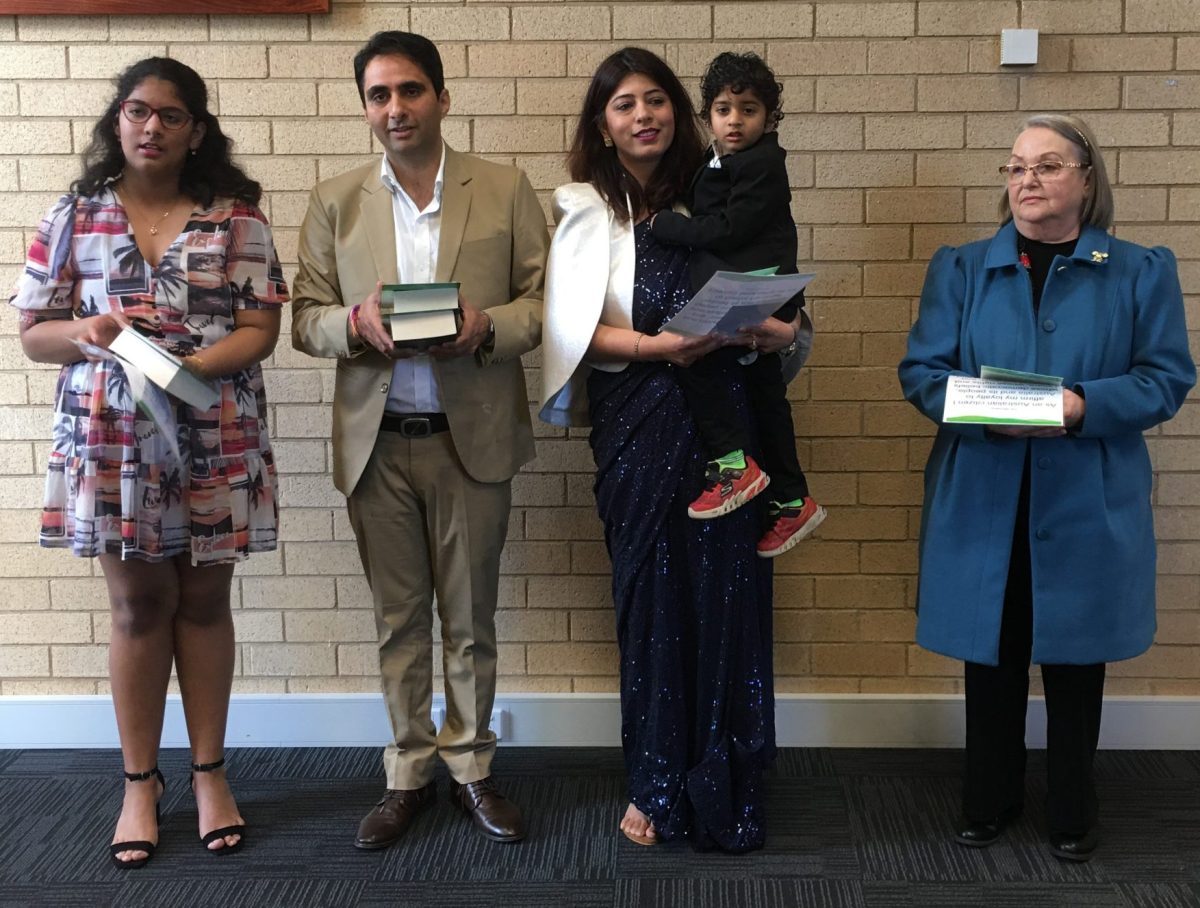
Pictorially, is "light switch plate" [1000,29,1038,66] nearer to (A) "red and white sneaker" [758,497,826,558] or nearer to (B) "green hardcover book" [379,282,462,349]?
(A) "red and white sneaker" [758,497,826,558]

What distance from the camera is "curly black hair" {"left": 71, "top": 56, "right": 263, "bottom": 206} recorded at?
8.38ft

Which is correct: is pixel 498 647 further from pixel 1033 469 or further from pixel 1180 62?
pixel 1180 62

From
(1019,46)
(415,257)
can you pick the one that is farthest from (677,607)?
(1019,46)

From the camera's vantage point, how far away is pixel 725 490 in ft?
8.31

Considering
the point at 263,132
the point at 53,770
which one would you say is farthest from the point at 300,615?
the point at 263,132

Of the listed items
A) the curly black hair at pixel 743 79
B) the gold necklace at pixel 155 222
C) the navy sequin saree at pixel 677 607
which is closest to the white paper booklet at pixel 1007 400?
the navy sequin saree at pixel 677 607

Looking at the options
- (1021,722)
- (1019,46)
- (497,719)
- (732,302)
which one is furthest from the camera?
(497,719)

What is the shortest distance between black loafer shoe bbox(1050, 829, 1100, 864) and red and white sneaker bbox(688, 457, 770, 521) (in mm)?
1154

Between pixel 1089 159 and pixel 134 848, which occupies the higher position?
pixel 1089 159

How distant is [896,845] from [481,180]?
77.2 inches

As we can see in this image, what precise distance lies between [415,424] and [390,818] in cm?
102

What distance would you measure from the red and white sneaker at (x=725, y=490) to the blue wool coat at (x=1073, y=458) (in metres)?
0.49

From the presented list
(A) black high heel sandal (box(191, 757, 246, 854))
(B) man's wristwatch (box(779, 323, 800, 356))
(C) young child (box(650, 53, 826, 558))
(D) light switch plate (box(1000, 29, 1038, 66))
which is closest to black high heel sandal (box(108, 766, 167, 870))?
(A) black high heel sandal (box(191, 757, 246, 854))

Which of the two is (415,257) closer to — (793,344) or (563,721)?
(793,344)
